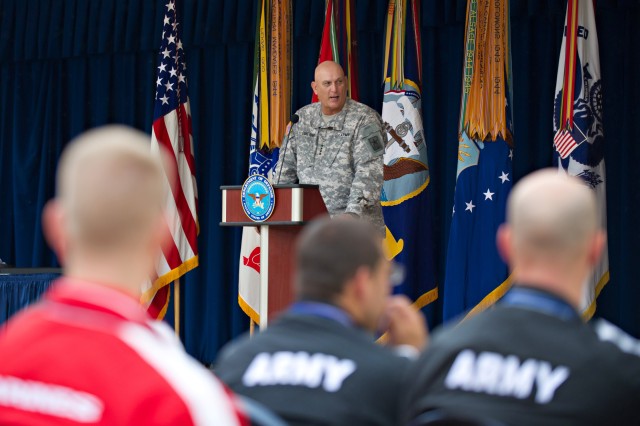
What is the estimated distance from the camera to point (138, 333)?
38.3 inches

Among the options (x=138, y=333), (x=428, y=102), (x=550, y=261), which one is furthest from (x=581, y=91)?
(x=138, y=333)

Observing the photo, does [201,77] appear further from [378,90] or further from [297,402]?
[297,402]

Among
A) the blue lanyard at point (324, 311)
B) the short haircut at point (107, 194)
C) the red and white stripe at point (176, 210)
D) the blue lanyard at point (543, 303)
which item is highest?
the short haircut at point (107, 194)

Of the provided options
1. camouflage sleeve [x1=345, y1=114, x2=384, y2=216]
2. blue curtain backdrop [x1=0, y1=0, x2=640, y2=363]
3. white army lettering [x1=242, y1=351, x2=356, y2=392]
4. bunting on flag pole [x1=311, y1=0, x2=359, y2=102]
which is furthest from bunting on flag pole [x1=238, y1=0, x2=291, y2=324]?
white army lettering [x1=242, y1=351, x2=356, y2=392]

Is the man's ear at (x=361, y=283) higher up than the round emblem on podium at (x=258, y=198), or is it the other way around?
the man's ear at (x=361, y=283)

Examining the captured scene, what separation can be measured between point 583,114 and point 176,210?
3.10 m

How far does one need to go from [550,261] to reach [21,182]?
7742mm

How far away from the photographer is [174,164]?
7141mm

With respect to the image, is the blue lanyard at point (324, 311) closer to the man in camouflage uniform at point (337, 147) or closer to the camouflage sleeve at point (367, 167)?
the camouflage sleeve at point (367, 167)

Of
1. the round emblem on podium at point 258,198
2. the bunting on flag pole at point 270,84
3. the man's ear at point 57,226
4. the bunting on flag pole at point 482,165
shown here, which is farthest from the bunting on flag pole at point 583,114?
the man's ear at point 57,226

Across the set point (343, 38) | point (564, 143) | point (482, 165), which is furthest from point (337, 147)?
point (343, 38)

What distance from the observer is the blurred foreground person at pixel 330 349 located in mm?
1417

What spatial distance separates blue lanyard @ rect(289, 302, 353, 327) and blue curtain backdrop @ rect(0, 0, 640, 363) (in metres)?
5.28

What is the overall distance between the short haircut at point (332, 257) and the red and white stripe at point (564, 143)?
182 inches
